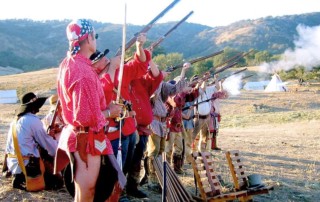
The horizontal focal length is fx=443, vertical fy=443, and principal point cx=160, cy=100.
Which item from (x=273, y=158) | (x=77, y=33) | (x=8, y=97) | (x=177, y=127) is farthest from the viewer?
(x=8, y=97)

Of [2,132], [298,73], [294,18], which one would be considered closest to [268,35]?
[294,18]

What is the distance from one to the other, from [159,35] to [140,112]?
308ft

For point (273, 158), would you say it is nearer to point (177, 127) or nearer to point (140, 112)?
point (177, 127)

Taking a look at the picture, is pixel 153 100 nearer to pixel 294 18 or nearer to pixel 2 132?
pixel 2 132

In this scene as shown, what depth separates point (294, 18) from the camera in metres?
119

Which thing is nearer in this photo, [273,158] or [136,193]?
[136,193]

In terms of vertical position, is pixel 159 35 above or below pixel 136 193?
above

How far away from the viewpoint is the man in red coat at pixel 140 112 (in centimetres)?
618

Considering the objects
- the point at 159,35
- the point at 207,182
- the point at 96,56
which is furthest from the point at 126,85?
the point at 159,35

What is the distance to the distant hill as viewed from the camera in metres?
96.9

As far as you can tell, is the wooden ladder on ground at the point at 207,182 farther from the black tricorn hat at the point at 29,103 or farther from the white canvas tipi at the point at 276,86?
the white canvas tipi at the point at 276,86

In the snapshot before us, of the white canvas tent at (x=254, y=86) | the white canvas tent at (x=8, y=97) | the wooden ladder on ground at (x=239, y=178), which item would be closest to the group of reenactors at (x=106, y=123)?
the wooden ladder on ground at (x=239, y=178)

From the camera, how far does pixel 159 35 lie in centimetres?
9875

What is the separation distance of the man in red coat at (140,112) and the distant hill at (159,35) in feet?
272
